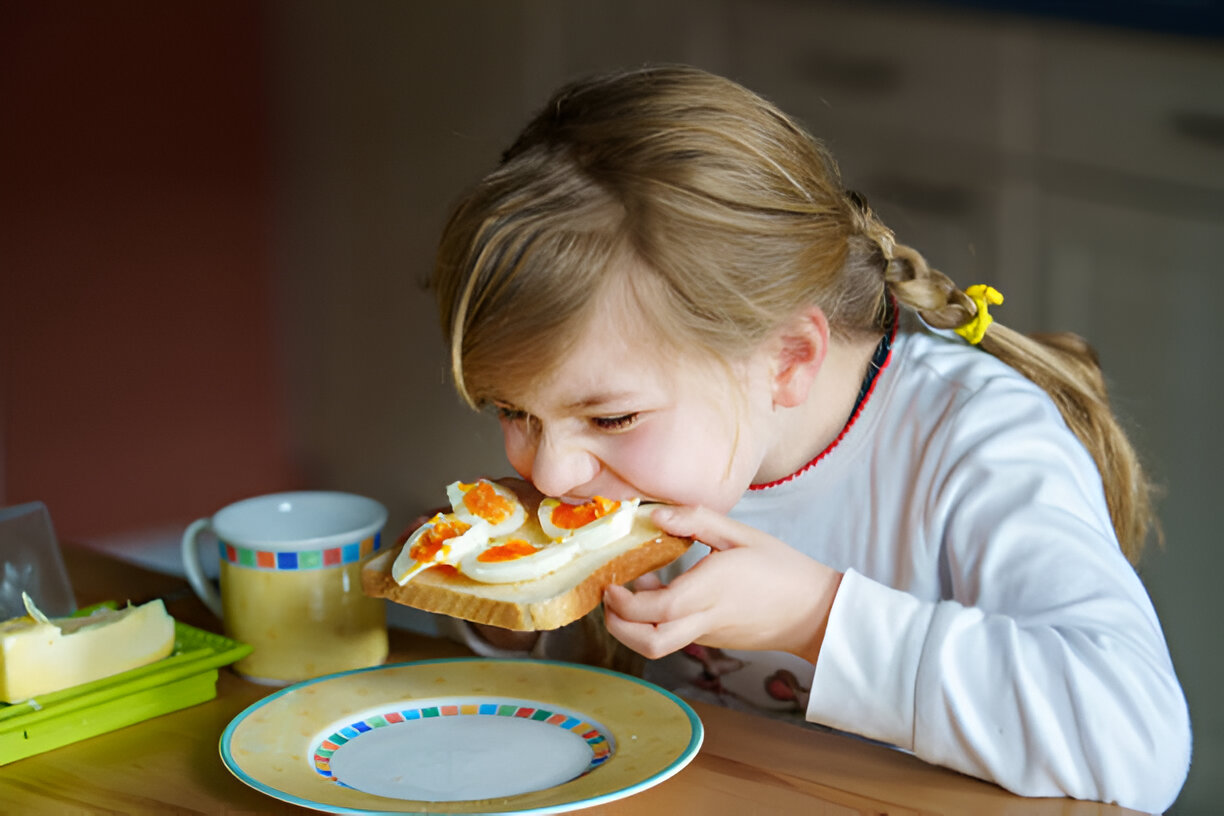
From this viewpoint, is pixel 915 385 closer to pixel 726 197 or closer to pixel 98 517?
pixel 726 197

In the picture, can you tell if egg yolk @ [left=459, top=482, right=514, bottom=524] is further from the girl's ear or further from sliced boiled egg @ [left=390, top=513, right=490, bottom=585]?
the girl's ear

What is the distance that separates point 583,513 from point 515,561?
0.08m

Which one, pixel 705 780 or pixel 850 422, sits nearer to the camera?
pixel 705 780

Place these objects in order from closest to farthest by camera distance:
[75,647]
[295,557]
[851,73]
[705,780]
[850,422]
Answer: [705,780] < [75,647] < [295,557] < [850,422] < [851,73]

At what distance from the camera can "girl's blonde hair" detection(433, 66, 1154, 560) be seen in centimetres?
99

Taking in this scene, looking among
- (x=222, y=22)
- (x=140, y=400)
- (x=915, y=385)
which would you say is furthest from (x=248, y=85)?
(x=915, y=385)

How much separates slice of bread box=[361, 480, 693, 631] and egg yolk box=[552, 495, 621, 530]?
0.03 m

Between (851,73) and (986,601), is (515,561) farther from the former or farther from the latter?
(851,73)

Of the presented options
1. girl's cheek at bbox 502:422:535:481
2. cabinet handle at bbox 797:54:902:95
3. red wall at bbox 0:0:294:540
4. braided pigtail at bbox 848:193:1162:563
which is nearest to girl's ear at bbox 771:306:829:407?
braided pigtail at bbox 848:193:1162:563

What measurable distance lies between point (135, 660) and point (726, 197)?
64 centimetres

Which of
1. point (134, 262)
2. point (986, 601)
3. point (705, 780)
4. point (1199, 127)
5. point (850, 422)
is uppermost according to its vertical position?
point (1199, 127)

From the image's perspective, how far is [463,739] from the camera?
0.99m

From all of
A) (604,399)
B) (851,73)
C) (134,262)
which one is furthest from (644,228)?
(134,262)

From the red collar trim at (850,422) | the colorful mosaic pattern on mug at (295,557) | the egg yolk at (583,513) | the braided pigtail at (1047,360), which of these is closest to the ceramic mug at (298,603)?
the colorful mosaic pattern on mug at (295,557)
